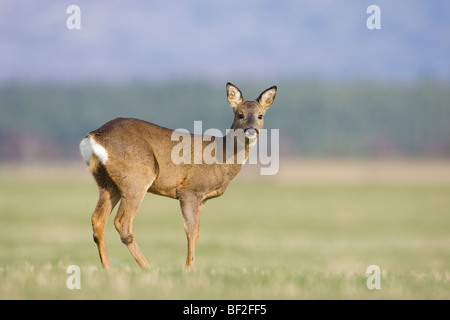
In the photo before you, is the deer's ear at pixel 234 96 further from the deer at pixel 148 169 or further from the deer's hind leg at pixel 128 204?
the deer's hind leg at pixel 128 204

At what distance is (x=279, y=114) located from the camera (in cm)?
15900

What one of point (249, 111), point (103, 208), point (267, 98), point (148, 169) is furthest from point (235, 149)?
point (103, 208)

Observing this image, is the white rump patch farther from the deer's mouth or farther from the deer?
the deer's mouth

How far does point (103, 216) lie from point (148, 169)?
3.14ft

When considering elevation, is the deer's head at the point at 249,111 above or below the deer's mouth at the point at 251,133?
above

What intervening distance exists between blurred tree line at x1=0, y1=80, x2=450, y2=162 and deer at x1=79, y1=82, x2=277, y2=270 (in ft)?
382

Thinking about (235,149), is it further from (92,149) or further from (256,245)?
(256,245)

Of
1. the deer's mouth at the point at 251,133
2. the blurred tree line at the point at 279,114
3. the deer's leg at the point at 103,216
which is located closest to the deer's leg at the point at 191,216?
the deer's leg at the point at 103,216

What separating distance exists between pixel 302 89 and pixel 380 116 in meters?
23.0

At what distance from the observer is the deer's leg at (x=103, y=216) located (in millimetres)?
10008

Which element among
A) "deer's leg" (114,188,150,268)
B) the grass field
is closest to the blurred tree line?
the grass field

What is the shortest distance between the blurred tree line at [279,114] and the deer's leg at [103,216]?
117 m

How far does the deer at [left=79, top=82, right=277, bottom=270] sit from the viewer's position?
9.85m
